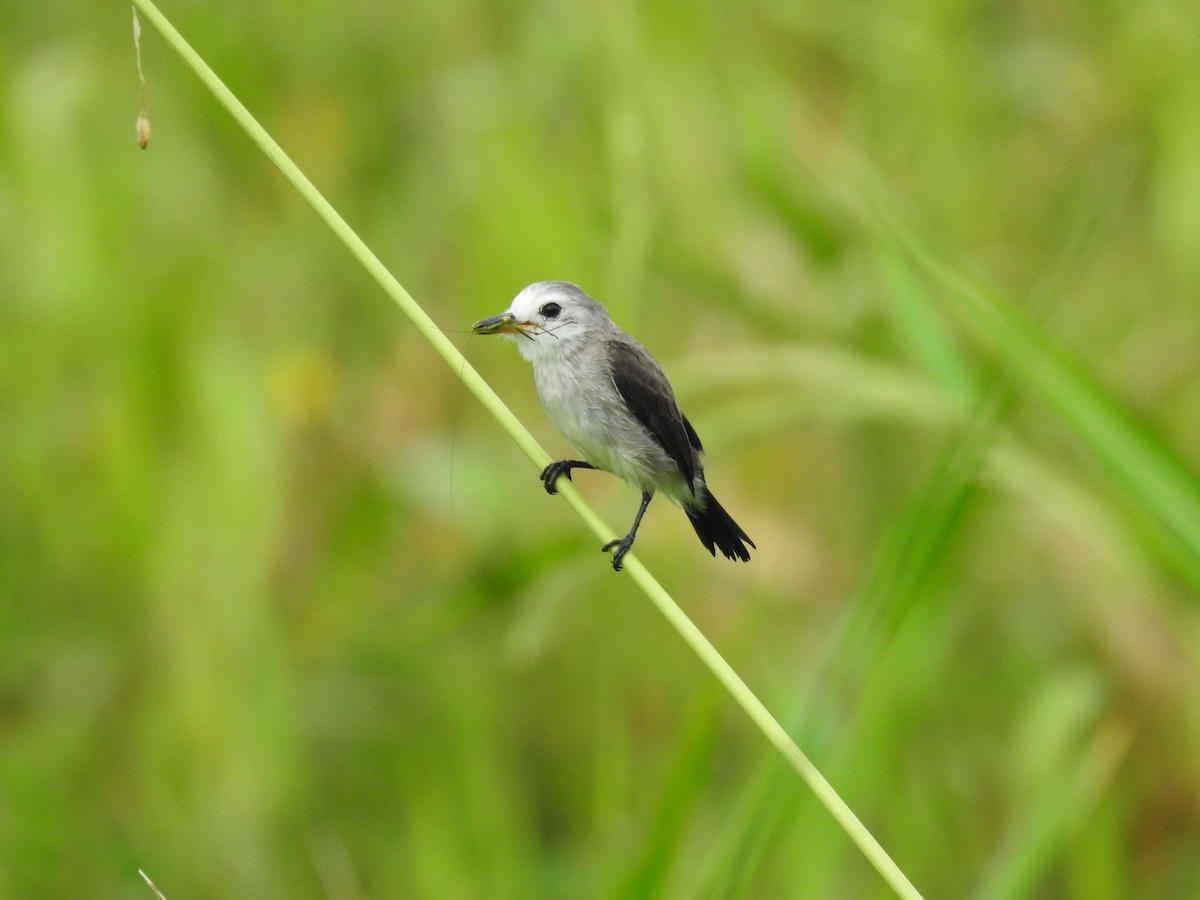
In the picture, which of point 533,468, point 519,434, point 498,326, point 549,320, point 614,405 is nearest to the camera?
point 519,434

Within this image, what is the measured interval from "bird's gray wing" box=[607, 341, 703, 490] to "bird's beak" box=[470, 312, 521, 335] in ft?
0.66

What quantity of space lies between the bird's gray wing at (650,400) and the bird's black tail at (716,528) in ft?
0.13

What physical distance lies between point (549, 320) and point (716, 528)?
29 cm

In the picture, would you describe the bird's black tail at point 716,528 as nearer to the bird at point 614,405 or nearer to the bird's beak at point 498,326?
the bird at point 614,405

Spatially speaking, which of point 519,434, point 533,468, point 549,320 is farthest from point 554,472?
point 533,468

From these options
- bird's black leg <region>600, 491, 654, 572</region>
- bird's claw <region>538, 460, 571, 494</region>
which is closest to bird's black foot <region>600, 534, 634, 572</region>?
bird's black leg <region>600, 491, 654, 572</region>

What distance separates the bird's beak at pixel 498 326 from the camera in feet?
4.19

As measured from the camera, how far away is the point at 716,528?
1.40 metres

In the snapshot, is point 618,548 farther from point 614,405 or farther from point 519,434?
point 519,434

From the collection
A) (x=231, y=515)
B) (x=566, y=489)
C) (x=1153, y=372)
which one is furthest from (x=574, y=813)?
(x=566, y=489)

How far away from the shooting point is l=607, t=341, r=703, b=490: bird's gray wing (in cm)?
147

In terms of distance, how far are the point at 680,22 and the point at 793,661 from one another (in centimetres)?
156

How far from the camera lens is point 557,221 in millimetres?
2553

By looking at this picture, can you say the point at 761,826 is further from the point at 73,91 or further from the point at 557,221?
the point at 73,91
